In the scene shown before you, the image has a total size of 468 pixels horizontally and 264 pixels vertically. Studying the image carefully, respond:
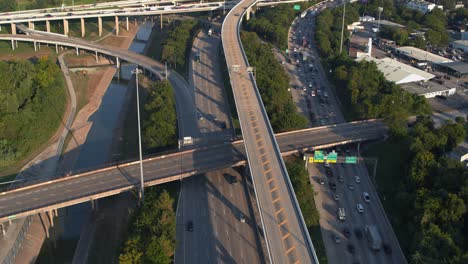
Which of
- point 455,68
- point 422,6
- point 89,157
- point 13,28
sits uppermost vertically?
point 422,6

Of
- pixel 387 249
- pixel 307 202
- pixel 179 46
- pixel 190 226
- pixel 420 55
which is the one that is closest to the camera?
pixel 387 249

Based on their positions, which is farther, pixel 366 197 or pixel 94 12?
pixel 94 12

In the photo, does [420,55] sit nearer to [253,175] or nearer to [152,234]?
[253,175]

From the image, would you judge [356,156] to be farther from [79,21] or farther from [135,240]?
[79,21]

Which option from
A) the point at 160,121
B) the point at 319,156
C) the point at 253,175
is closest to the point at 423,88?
the point at 319,156

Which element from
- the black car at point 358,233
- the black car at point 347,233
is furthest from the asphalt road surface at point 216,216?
the black car at point 358,233

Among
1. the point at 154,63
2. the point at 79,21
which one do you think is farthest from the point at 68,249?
the point at 79,21
